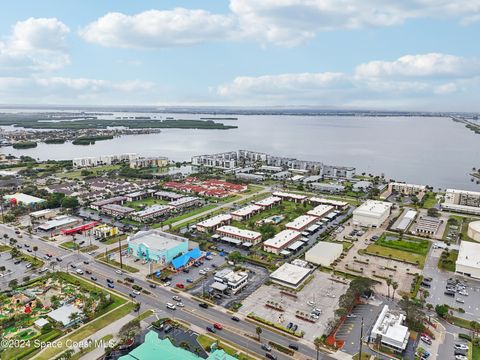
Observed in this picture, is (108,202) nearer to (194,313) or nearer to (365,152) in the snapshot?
(194,313)

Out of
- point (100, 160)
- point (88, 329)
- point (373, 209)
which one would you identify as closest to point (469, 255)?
point (373, 209)

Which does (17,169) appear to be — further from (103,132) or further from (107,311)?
(103,132)

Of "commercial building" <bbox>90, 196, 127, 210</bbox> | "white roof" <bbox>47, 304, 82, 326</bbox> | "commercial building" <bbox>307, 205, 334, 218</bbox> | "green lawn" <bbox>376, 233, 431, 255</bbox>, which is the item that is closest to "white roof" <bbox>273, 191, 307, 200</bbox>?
"commercial building" <bbox>307, 205, 334, 218</bbox>

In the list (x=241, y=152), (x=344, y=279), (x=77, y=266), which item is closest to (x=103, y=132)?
(x=241, y=152)

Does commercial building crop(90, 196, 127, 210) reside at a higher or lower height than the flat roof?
lower

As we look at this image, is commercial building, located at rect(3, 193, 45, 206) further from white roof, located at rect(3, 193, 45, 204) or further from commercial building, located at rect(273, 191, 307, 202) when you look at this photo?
commercial building, located at rect(273, 191, 307, 202)

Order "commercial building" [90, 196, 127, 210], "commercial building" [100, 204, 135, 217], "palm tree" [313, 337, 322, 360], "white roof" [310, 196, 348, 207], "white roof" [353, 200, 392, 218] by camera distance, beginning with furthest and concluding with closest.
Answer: "white roof" [310, 196, 348, 207] < "commercial building" [90, 196, 127, 210] < "commercial building" [100, 204, 135, 217] < "white roof" [353, 200, 392, 218] < "palm tree" [313, 337, 322, 360]

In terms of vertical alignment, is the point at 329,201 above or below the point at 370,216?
below
